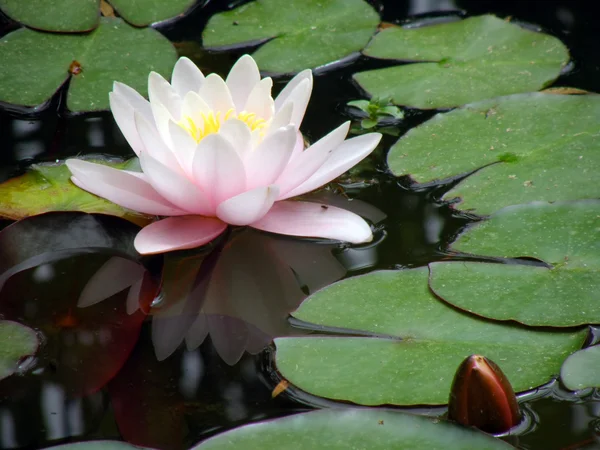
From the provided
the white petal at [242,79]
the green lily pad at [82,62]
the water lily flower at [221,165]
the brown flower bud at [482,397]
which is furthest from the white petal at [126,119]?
the brown flower bud at [482,397]

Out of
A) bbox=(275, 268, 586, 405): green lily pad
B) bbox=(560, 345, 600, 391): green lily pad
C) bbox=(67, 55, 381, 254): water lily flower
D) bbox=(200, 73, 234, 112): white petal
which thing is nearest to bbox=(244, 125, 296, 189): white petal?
bbox=(67, 55, 381, 254): water lily flower

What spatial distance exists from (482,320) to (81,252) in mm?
1014

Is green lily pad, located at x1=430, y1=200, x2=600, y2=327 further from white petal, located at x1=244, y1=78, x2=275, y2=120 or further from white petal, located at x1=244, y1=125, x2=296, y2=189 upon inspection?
white petal, located at x1=244, y1=78, x2=275, y2=120

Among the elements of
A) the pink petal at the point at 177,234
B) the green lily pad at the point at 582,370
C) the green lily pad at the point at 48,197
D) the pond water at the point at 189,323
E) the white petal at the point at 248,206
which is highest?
the white petal at the point at 248,206

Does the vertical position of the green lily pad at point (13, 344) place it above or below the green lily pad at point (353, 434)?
below

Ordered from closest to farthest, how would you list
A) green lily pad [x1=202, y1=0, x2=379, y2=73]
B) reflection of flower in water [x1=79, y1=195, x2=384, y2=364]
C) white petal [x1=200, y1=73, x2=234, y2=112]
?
reflection of flower in water [x1=79, y1=195, x2=384, y2=364] → white petal [x1=200, y1=73, x2=234, y2=112] → green lily pad [x1=202, y1=0, x2=379, y2=73]

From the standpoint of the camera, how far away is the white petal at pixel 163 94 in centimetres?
182

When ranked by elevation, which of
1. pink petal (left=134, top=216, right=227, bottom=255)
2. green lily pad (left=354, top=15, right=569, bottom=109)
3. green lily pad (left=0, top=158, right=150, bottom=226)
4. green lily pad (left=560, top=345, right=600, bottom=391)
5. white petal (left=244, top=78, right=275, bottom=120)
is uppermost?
white petal (left=244, top=78, right=275, bottom=120)

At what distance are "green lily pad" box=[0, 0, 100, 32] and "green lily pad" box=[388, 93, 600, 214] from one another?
135 centimetres

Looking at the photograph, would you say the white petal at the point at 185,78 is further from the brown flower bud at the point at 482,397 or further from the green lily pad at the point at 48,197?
the brown flower bud at the point at 482,397

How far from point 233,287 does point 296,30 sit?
1.35 m

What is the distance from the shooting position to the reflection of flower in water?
1603mm

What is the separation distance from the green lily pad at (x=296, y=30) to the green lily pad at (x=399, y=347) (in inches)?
48.0

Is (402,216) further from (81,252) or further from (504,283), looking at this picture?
(81,252)
